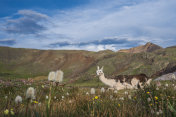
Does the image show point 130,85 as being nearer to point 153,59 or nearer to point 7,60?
point 153,59

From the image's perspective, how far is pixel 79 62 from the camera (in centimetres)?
4181

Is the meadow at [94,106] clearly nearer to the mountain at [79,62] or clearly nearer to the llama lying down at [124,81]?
the llama lying down at [124,81]

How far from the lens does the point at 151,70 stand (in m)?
24.8

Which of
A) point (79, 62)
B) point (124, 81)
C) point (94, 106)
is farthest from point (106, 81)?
point (79, 62)

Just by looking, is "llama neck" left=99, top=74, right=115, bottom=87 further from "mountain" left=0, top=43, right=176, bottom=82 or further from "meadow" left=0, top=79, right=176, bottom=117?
"mountain" left=0, top=43, right=176, bottom=82

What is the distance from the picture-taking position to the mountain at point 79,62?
26.6 metres

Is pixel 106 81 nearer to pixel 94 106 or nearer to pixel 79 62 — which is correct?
pixel 94 106

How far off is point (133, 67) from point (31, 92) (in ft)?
86.1

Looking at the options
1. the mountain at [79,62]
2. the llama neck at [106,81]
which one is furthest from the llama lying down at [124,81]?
the mountain at [79,62]

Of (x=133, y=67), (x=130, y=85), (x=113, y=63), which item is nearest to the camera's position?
(x=130, y=85)

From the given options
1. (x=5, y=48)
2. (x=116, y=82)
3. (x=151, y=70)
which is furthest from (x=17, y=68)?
(x=116, y=82)

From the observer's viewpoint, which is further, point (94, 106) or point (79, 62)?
point (79, 62)

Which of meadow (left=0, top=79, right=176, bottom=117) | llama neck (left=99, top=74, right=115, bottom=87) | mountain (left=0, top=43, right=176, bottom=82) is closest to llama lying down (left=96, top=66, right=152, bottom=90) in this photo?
llama neck (left=99, top=74, right=115, bottom=87)

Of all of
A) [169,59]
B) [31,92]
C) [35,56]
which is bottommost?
[31,92]
